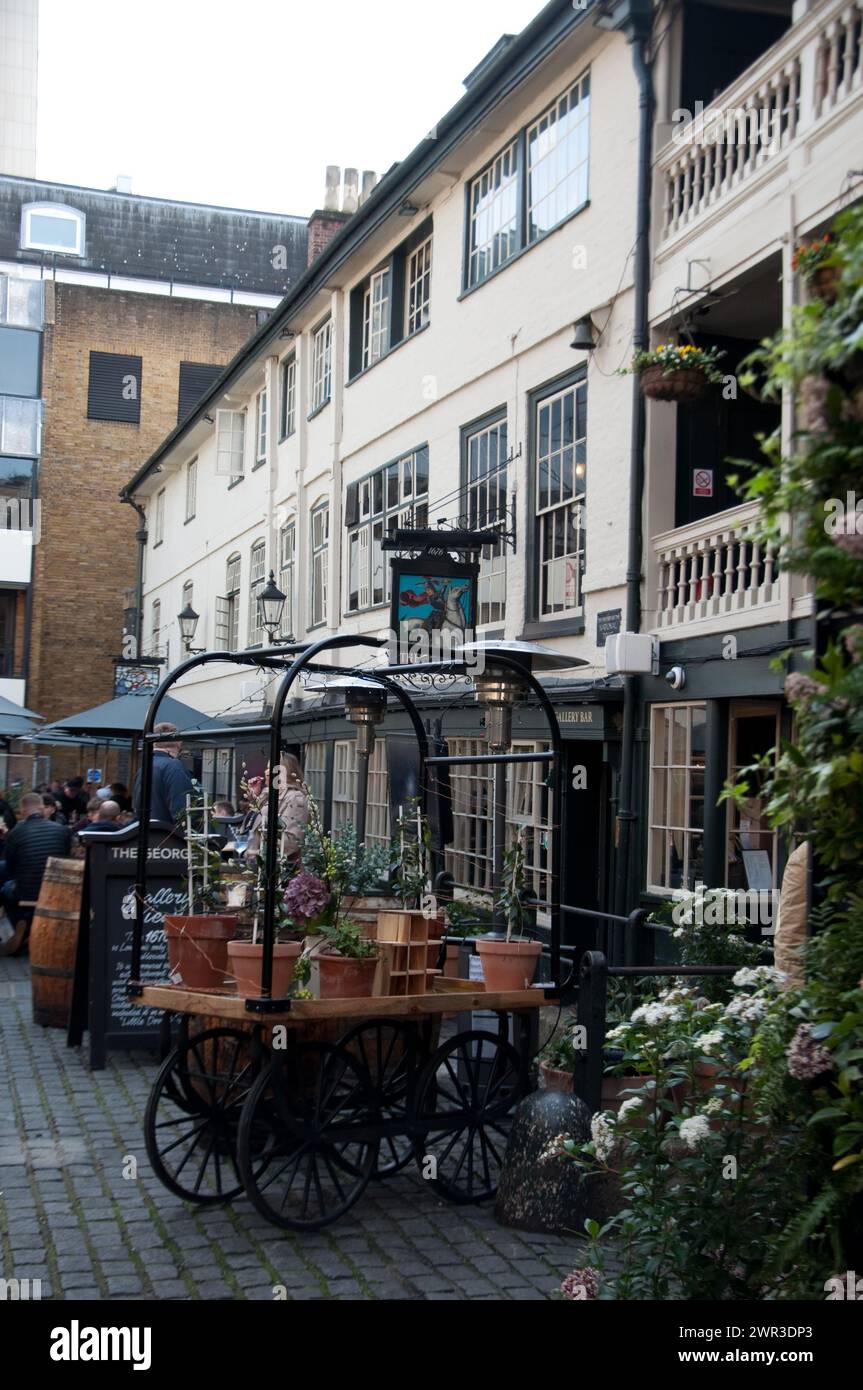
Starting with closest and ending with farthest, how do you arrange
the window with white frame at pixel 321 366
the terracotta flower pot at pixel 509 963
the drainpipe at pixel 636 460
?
the terracotta flower pot at pixel 509 963 → the drainpipe at pixel 636 460 → the window with white frame at pixel 321 366

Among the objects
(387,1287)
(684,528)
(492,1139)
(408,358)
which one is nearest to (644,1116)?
(387,1287)

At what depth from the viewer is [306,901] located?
6328mm

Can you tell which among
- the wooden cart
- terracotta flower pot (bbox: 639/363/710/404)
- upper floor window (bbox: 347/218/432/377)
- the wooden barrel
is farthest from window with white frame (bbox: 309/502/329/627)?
the wooden cart

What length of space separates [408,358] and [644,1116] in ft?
44.3

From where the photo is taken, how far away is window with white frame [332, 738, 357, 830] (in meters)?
19.3

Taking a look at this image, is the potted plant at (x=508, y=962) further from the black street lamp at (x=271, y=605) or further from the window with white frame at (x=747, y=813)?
the black street lamp at (x=271, y=605)

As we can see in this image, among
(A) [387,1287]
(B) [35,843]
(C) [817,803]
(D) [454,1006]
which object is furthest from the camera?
(B) [35,843]

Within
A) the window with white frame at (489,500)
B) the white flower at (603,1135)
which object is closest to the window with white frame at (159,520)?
the window with white frame at (489,500)

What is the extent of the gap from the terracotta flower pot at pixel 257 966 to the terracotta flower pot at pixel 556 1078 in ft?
4.42

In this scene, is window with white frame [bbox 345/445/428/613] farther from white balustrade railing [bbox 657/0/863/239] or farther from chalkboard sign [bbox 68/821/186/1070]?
chalkboard sign [bbox 68/821/186/1070]

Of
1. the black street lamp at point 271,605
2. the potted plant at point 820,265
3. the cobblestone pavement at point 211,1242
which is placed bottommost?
the cobblestone pavement at point 211,1242

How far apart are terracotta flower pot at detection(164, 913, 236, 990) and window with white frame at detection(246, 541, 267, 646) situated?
17349 millimetres

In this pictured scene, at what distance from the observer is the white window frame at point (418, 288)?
16656 millimetres
